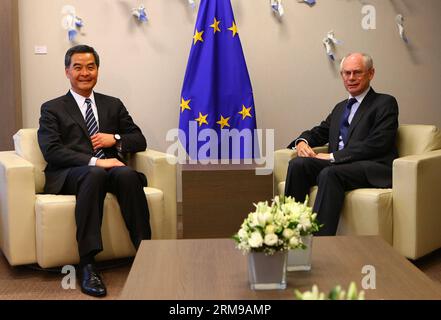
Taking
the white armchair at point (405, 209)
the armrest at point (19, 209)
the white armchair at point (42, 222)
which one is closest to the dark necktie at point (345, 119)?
the white armchair at point (405, 209)

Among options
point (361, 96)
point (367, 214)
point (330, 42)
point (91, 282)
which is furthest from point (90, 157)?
point (330, 42)

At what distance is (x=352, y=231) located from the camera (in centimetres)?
354

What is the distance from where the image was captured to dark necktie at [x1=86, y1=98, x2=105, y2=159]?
12.5 ft

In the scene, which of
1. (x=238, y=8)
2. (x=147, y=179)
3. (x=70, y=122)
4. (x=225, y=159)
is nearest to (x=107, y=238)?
(x=147, y=179)

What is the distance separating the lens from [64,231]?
3.34 metres

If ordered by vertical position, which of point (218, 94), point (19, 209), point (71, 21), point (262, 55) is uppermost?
point (71, 21)

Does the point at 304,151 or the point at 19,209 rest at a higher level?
the point at 304,151

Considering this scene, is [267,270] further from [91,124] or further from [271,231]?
[91,124]

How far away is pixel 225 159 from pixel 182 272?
242cm

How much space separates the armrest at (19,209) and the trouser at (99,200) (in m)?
0.25

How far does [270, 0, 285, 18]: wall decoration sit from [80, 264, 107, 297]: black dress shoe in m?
2.54

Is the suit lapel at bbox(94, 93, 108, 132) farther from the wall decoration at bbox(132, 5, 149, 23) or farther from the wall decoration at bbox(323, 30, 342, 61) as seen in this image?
the wall decoration at bbox(323, 30, 342, 61)

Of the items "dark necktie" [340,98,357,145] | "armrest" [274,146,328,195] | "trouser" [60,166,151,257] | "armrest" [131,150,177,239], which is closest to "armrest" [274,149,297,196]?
"armrest" [274,146,328,195]

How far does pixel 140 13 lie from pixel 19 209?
198 centimetres
